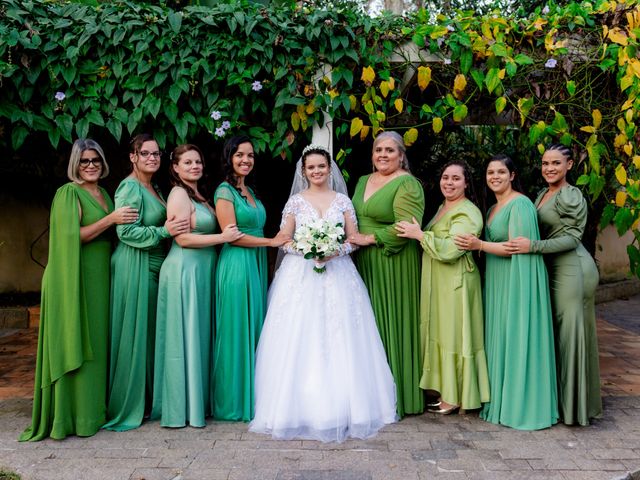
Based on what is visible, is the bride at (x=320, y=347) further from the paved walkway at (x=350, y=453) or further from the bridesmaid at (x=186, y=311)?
the bridesmaid at (x=186, y=311)

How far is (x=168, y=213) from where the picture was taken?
4.19m

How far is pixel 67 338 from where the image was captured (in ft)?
12.8

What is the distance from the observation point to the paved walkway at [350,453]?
342cm

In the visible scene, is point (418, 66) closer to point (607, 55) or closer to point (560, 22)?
point (560, 22)

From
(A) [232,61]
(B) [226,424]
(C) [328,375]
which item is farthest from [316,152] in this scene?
(B) [226,424]

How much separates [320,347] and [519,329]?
154 centimetres

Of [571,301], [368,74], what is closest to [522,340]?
[571,301]

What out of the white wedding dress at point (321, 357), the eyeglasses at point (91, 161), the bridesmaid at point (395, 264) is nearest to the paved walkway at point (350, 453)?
the white wedding dress at point (321, 357)

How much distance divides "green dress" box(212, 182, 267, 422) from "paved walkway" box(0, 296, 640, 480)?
0.19 metres

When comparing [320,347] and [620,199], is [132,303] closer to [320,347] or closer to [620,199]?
[320,347]

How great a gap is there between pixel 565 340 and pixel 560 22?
267 cm

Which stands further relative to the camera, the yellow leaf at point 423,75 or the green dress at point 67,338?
the yellow leaf at point 423,75

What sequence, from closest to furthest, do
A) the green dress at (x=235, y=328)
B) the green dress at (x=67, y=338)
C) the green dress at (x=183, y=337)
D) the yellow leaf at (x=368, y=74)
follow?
the green dress at (x=67, y=338) < the green dress at (x=183, y=337) < the green dress at (x=235, y=328) < the yellow leaf at (x=368, y=74)

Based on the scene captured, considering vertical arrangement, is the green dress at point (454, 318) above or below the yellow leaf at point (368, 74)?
below
